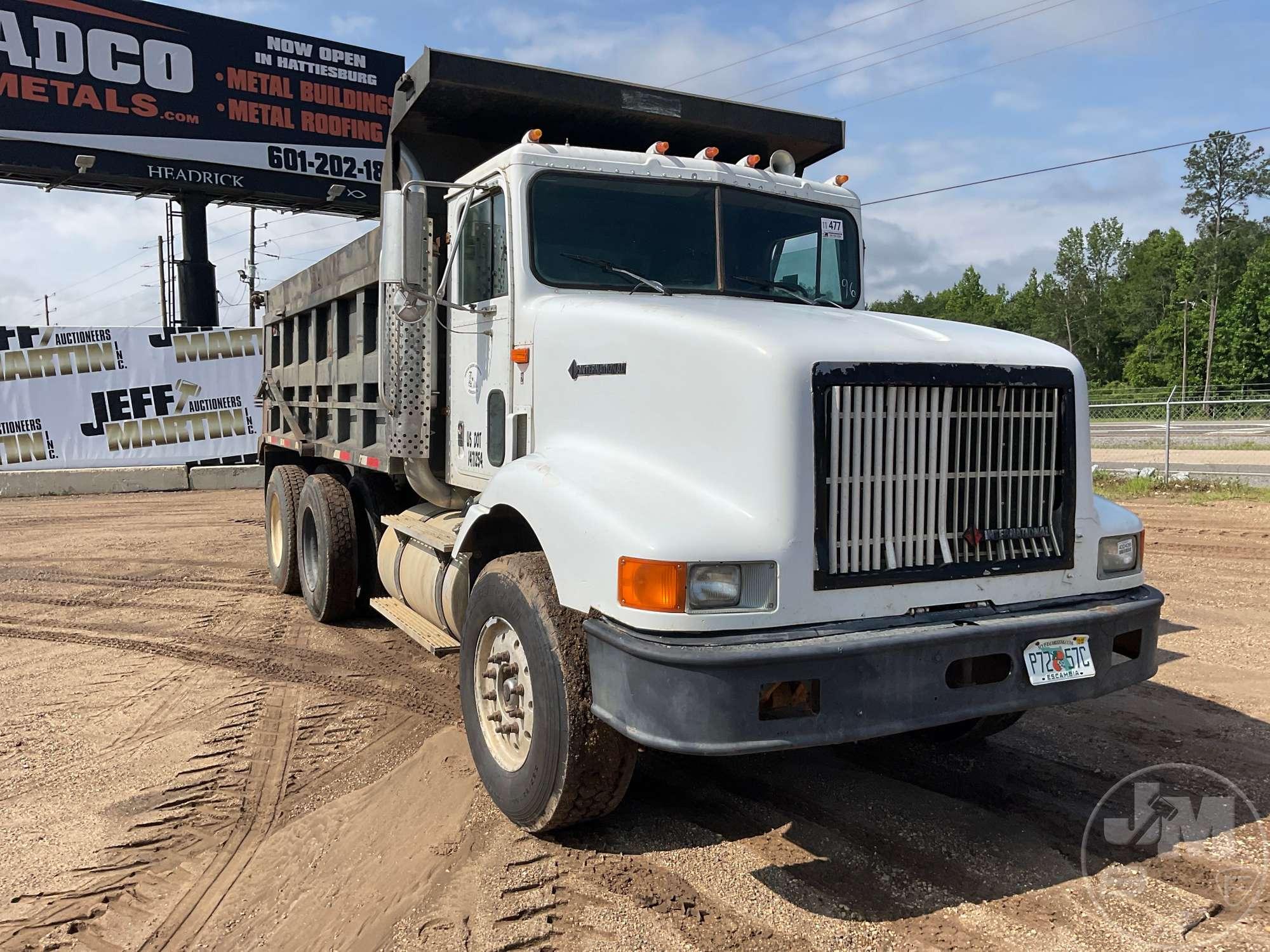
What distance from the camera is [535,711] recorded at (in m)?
3.59

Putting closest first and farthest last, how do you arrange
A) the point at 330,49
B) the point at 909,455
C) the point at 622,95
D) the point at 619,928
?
the point at 619,928, the point at 909,455, the point at 622,95, the point at 330,49

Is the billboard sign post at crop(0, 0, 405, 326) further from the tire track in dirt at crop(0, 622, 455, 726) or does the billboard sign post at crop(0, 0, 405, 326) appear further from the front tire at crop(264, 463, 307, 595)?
the tire track in dirt at crop(0, 622, 455, 726)

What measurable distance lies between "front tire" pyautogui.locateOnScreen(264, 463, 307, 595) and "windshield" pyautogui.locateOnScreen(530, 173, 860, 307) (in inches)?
182

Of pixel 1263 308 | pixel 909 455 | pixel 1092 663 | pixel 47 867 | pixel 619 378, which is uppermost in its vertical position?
pixel 1263 308

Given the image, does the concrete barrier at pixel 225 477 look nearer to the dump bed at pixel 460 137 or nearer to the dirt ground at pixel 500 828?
the dirt ground at pixel 500 828

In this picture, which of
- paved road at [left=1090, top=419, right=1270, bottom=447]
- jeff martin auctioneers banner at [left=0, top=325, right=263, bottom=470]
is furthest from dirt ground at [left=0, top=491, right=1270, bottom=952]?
paved road at [left=1090, top=419, right=1270, bottom=447]

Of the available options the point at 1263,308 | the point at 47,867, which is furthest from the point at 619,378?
the point at 1263,308

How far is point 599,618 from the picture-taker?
11.0 feet

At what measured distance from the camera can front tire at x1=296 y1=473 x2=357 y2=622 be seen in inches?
285

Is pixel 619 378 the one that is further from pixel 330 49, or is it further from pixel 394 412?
pixel 330 49

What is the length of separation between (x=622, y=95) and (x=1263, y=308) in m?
66.6

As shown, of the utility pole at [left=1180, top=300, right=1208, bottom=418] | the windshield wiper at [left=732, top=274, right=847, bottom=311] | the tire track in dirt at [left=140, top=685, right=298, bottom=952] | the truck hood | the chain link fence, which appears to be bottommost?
the tire track in dirt at [left=140, top=685, right=298, bottom=952]

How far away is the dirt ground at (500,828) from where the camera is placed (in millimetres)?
3195

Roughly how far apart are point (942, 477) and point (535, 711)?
5.62 ft
